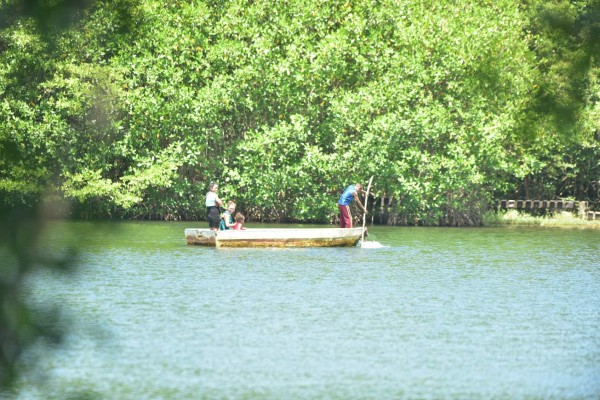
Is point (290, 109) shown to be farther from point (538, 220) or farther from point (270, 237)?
point (270, 237)

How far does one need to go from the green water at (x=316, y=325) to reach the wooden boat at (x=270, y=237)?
1577mm

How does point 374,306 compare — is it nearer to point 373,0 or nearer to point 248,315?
point 248,315

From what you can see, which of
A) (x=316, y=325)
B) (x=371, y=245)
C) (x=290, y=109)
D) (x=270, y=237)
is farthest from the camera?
(x=290, y=109)

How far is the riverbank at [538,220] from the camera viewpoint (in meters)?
43.1

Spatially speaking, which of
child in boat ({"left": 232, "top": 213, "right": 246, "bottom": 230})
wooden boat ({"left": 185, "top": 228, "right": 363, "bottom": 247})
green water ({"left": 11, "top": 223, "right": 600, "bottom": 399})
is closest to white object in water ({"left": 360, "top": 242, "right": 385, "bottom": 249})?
wooden boat ({"left": 185, "top": 228, "right": 363, "bottom": 247})

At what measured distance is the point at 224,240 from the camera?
2753 centimetres

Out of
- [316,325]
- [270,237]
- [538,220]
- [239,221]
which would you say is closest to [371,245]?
[270,237]

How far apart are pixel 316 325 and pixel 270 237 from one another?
12796 mm

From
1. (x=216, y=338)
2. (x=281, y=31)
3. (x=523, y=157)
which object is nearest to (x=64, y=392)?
(x=216, y=338)

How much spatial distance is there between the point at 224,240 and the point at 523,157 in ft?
56.8

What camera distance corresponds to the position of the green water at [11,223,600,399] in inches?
400

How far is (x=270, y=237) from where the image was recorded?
1075 inches

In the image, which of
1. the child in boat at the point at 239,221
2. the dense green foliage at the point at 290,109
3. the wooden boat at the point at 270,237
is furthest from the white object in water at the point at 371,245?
the dense green foliage at the point at 290,109

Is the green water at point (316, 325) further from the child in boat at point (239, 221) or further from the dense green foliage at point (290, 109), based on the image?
the dense green foliage at point (290, 109)
